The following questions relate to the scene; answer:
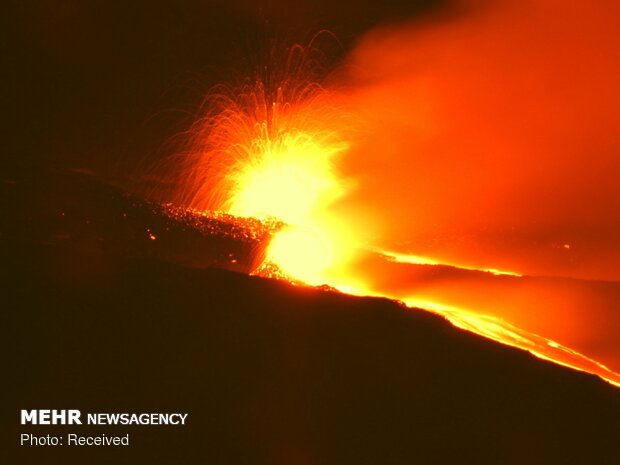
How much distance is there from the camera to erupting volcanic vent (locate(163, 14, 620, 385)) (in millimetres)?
10078

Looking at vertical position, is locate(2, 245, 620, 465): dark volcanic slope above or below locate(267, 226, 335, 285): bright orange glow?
below

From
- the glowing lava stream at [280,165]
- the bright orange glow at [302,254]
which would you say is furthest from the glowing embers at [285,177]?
the bright orange glow at [302,254]

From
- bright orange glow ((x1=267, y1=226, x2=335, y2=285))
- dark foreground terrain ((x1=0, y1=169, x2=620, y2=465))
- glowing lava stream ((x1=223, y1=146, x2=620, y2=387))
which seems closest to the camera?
dark foreground terrain ((x1=0, y1=169, x2=620, y2=465))

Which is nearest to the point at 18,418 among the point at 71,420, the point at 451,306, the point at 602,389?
the point at 71,420

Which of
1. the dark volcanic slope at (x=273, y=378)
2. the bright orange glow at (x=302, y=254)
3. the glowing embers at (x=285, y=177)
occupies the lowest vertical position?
the dark volcanic slope at (x=273, y=378)

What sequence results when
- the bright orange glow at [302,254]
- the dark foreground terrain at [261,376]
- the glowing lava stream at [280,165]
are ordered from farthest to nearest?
1. the glowing lava stream at [280,165]
2. the bright orange glow at [302,254]
3. the dark foreground terrain at [261,376]

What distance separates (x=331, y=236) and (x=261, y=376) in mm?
5822

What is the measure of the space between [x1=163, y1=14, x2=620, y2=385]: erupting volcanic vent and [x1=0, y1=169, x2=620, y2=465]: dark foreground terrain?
155 cm

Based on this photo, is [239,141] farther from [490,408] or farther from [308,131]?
[490,408]

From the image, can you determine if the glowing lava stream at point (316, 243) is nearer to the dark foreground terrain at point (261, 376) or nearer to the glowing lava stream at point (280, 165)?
the glowing lava stream at point (280, 165)

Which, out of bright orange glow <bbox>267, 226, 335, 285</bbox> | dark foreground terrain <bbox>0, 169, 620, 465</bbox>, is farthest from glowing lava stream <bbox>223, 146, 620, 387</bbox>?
dark foreground terrain <bbox>0, 169, 620, 465</bbox>

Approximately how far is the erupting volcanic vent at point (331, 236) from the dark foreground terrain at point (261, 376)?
155 centimetres

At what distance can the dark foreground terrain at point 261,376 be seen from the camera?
18.3 feet

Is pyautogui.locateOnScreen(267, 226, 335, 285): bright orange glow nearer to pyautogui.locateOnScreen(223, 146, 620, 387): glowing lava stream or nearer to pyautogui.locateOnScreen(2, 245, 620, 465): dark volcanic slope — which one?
pyautogui.locateOnScreen(223, 146, 620, 387): glowing lava stream
